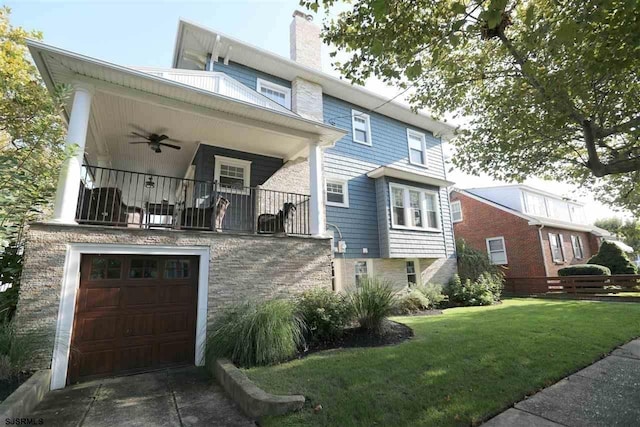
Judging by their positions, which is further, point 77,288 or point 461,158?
point 461,158

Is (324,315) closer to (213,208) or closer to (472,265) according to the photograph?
(213,208)

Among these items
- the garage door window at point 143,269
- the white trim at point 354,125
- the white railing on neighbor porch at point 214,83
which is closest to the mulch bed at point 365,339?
the garage door window at point 143,269

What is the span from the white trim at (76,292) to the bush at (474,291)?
10473mm

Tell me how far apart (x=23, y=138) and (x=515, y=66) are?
13.0 m

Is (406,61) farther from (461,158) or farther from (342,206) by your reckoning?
(342,206)

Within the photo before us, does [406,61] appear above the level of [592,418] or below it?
above

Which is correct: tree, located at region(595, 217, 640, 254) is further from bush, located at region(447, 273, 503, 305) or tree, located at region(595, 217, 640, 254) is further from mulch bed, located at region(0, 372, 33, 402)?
mulch bed, located at region(0, 372, 33, 402)

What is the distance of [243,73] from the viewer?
10070mm

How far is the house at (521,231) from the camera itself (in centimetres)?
1747

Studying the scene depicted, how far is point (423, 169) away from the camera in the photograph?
1426 cm

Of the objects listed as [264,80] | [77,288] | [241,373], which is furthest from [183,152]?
[241,373]

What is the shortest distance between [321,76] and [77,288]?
31.0 ft

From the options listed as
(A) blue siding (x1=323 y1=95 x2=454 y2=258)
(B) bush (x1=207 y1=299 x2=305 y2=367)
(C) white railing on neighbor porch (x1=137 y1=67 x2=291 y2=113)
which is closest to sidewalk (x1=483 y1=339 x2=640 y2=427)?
(B) bush (x1=207 y1=299 x2=305 y2=367)

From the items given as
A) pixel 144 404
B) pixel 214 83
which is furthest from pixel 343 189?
pixel 144 404
